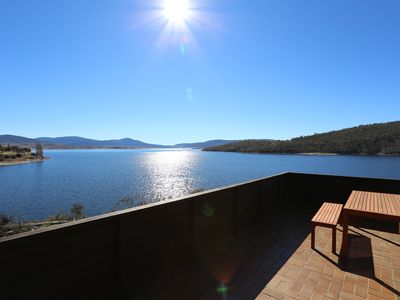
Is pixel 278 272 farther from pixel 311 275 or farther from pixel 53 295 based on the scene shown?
pixel 53 295

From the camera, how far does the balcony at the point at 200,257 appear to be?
1.55m

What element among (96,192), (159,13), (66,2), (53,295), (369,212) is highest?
(66,2)

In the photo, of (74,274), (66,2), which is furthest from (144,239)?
(66,2)

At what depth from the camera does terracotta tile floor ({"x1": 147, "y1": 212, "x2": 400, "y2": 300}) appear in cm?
238

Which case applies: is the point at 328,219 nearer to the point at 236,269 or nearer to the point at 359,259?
the point at 359,259

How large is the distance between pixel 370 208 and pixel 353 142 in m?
73.8

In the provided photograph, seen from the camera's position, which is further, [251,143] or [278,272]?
[251,143]

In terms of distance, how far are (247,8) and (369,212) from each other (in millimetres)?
6997

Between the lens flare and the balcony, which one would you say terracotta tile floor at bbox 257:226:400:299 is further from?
the lens flare

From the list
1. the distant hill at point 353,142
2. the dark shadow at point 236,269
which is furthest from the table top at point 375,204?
the distant hill at point 353,142

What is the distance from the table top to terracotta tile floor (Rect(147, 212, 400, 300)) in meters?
0.70

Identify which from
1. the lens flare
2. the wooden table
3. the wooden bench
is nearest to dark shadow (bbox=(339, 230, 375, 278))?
the wooden table

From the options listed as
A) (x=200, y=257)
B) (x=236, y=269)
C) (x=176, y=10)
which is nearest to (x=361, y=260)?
(x=236, y=269)

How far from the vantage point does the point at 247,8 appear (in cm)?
758
